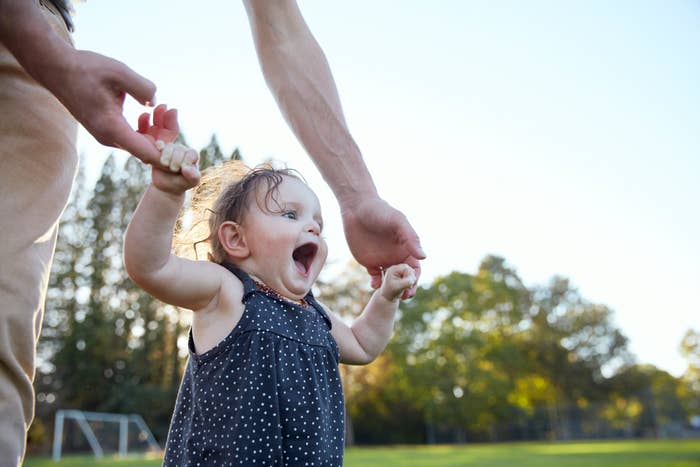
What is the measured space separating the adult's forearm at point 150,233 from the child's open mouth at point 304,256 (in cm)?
48

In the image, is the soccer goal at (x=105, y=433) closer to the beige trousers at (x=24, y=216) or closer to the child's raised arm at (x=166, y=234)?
the child's raised arm at (x=166, y=234)

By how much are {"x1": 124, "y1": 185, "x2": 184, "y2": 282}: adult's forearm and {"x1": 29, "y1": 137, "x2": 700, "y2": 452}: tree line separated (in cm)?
2458

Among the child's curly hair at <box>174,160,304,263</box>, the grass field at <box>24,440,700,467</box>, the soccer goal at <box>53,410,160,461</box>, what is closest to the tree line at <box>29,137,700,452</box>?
the soccer goal at <box>53,410,160,461</box>

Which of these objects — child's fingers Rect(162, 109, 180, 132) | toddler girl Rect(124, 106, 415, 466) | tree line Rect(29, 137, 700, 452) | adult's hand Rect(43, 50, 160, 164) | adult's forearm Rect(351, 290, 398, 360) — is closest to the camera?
adult's hand Rect(43, 50, 160, 164)

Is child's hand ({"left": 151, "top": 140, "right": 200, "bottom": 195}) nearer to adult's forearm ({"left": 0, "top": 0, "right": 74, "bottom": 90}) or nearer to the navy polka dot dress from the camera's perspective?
adult's forearm ({"left": 0, "top": 0, "right": 74, "bottom": 90})

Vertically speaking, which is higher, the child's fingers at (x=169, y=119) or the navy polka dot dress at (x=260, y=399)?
the child's fingers at (x=169, y=119)

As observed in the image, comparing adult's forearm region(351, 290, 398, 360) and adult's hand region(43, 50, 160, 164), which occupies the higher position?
adult's hand region(43, 50, 160, 164)

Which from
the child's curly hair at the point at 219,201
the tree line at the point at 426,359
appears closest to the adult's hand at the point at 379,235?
the child's curly hair at the point at 219,201

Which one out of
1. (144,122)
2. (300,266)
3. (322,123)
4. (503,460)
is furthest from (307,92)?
(503,460)

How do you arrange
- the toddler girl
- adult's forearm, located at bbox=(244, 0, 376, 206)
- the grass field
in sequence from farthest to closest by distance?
the grass field, adult's forearm, located at bbox=(244, 0, 376, 206), the toddler girl

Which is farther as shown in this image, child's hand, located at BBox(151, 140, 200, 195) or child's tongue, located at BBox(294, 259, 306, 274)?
child's tongue, located at BBox(294, 259, 306, 274)

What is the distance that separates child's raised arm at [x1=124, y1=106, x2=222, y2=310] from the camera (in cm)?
121

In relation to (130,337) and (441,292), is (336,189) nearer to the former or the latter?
(130,337)

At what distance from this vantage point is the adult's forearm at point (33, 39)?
114 centimetres
